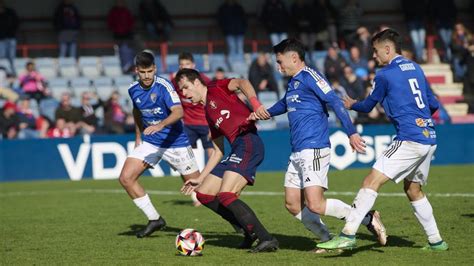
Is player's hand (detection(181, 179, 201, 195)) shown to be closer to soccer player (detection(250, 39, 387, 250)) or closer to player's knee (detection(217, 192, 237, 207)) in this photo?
player's knee (detection(217, 192, 237, 207))

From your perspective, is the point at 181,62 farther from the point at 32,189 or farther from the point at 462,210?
the point at 32,189

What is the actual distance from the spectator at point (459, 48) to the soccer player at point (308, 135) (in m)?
18.4

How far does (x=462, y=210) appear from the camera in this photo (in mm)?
14297

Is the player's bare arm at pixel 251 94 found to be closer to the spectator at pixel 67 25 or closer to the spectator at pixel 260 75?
the spectator at pixel 260 75

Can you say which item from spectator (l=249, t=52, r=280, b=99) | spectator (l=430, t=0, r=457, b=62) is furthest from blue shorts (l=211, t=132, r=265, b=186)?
spectator (l=430, t=0, r=457, b=62)

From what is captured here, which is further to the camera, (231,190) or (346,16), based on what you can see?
(346,16)

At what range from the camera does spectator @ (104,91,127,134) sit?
2423 centimetres

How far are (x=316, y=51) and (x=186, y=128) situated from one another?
13.5 m

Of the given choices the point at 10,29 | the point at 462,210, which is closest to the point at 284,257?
the point at 462,210

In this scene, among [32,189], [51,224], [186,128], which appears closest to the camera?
[51,224]

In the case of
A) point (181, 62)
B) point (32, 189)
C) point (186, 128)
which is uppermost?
point (181, 62)

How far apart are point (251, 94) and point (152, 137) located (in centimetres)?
297

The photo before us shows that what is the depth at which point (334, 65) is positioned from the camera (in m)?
26.4

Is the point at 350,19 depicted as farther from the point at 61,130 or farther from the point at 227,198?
the point at 227,198
